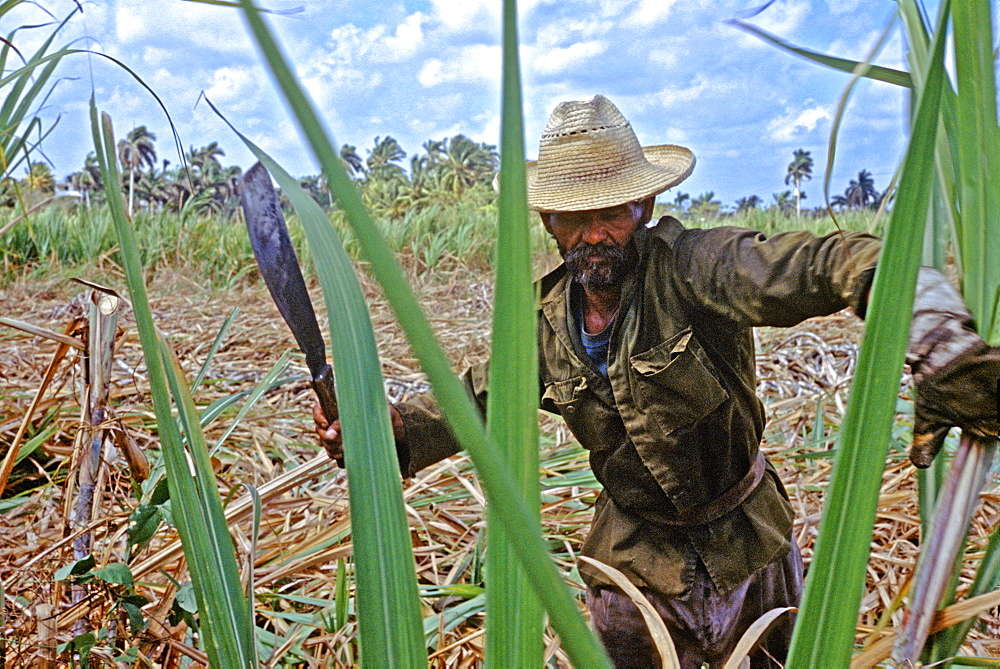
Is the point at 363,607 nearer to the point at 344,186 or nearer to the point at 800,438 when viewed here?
the point at 344,186

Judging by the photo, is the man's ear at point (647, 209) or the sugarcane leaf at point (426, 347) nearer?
the sugarcane leaf at point (426, 347)

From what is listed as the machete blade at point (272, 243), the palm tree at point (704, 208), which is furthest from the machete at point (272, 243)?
the palm tree at point (704, 208)

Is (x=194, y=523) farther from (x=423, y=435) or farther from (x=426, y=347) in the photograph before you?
(x=423, y=435)

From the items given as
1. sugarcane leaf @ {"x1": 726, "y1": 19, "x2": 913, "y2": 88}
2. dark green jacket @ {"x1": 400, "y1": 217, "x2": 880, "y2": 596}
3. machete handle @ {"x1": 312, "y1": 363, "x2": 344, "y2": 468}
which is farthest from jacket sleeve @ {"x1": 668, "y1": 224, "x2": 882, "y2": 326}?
machete handle @ {"x1": 312, "y1": 363, "x2": 344, "y2": 468}

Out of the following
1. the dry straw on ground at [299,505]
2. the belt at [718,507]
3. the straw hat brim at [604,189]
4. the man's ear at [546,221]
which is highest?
the straw hat brim at [604,189]

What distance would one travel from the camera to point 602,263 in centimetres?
93

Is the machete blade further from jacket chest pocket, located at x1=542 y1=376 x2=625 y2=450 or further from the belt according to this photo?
the belt

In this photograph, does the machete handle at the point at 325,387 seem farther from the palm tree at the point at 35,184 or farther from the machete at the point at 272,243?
the palm tree at the point at 35,184

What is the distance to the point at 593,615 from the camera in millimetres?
1074

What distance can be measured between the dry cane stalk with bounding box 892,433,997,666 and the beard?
49cm

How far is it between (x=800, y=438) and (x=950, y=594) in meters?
1.61

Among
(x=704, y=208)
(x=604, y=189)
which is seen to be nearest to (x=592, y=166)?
(x=604, y=189)

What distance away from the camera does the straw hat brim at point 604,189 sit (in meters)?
0.88

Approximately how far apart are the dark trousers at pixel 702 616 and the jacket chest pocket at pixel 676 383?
8.2 inches
